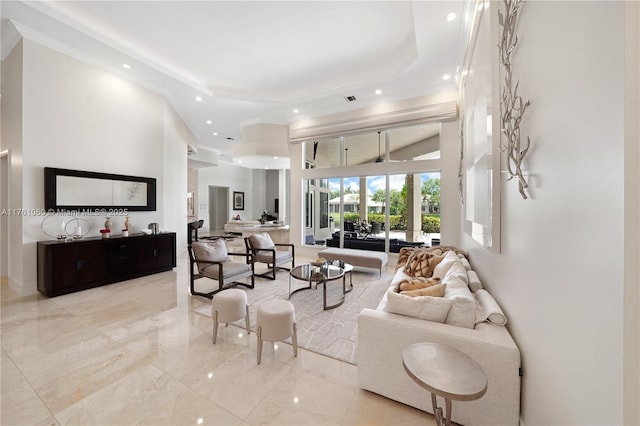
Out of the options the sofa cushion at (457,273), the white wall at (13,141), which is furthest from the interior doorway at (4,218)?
the sofa cushion at (457,273)

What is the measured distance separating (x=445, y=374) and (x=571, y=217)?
910 mm

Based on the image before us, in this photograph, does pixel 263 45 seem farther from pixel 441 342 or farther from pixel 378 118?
pixel 441 342

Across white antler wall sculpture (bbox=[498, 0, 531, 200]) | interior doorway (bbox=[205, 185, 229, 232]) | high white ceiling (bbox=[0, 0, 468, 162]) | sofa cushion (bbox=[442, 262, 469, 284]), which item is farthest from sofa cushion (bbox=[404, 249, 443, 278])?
interior doorway (bbox=[205, 185, 229, 232])

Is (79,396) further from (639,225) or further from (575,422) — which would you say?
(639,225)

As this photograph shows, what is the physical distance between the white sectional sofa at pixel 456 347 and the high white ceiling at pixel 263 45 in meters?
3.36

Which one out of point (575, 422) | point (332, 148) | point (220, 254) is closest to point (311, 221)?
point (332, 148)

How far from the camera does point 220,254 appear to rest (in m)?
3.82

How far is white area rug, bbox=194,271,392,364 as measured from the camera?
8.03ft

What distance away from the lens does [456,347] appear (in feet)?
5.08

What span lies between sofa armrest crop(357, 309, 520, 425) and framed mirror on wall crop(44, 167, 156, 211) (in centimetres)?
479

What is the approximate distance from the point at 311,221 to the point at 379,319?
5522 mm

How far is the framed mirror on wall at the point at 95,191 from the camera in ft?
12.0

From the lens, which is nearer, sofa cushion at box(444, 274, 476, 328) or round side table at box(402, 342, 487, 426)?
round side table at box(402, 342, 487, 426)

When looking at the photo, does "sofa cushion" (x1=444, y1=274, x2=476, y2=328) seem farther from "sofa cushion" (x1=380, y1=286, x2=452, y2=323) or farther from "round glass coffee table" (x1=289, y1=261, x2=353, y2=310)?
"round glass coffee table" (x1=289, y1=261, x2=353, y2=310)
